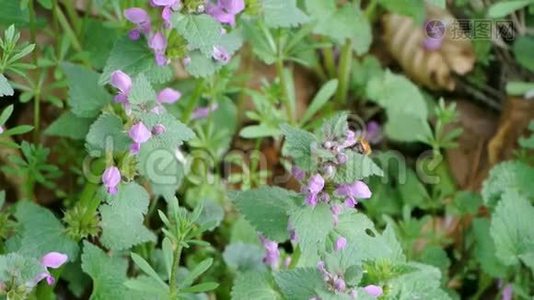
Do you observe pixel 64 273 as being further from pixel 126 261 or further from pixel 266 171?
pixel 266 171

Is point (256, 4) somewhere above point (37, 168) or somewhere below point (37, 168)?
above

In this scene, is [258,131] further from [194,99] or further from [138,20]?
[138,20]

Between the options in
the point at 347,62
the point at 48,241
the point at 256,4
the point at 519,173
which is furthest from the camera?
the point at 347,62

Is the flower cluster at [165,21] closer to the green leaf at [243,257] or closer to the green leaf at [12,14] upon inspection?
the green leaf at [12,14]

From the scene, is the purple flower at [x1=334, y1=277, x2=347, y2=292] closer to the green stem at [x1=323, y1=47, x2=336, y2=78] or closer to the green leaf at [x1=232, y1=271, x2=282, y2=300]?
the green leaf at [x1=232, y1=271, x2=282, y2=300]

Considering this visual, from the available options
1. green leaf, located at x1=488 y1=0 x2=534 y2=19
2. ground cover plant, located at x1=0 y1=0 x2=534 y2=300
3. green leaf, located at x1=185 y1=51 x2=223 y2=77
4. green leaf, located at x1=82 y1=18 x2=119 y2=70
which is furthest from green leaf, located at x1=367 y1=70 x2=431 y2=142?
green leaf, located at x1=185 y1=51 x2=223 y2=77

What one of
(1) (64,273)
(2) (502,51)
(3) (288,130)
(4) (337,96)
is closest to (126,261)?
(1) (64,273)

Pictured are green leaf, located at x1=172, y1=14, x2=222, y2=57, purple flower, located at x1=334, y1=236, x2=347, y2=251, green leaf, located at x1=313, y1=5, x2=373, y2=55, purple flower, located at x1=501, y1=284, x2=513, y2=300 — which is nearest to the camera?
purple flower, located at x1=334, y1=236, x2=347, y2=251
